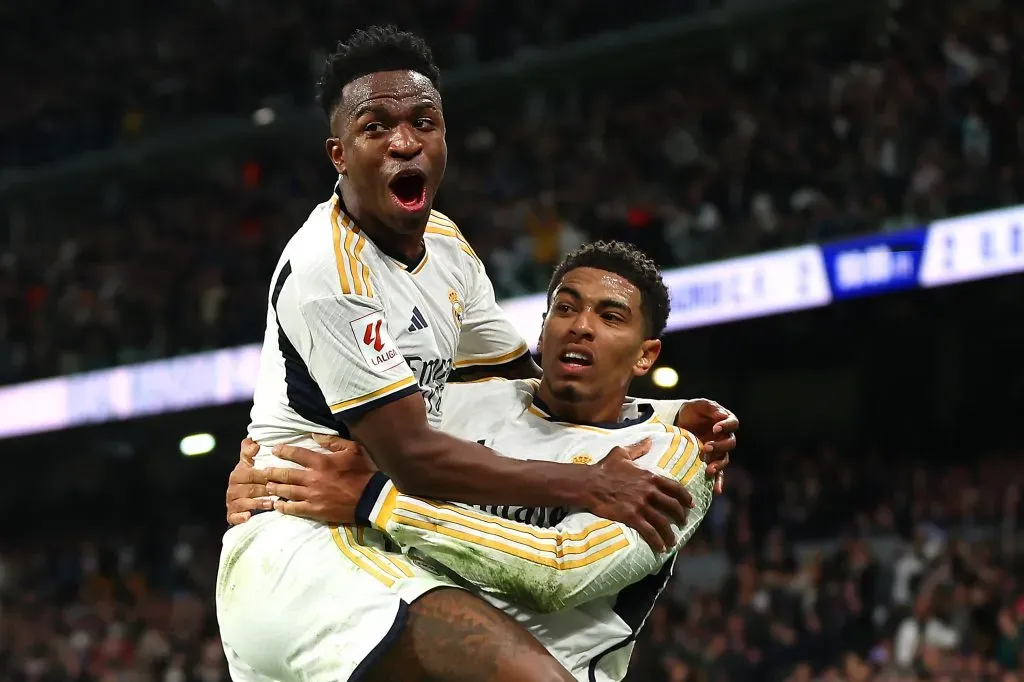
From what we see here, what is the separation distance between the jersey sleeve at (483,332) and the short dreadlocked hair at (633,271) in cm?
22

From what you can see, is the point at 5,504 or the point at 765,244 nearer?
the point at 765,244

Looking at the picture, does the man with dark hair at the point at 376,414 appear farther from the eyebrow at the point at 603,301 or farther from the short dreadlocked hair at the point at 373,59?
the eyebrow at the point at 603,301

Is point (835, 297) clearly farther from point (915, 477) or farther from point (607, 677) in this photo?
point (607, 677)

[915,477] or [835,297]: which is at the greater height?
[835,297]

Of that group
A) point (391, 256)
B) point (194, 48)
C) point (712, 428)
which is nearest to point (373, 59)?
point (391, 256)

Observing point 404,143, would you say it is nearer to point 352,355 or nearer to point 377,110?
point 377,110

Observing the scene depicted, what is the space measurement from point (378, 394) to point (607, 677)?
107 centimetres

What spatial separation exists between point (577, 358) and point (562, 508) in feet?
1.53

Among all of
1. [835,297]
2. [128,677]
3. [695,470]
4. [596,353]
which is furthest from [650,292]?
[128,677]

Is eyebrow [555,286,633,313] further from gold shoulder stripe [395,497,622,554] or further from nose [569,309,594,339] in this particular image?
gold shoulder stripe [395,497,622,554]

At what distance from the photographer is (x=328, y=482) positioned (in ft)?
13.1

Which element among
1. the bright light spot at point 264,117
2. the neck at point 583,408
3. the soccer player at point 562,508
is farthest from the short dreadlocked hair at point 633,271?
the bright light spot at point 264,117

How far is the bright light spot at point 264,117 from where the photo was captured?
2006cm

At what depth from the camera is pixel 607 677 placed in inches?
167
